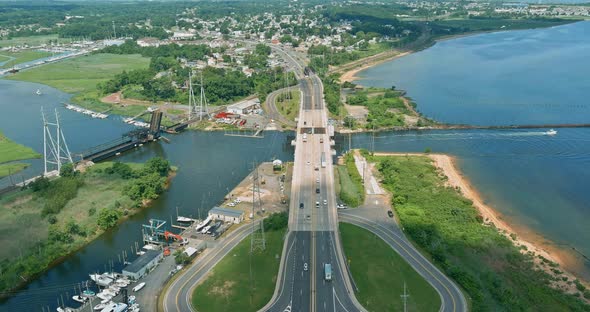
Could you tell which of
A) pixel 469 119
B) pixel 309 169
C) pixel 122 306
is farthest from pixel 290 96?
pixel 122 306

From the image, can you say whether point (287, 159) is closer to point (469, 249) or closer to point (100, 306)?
point (469, 249)

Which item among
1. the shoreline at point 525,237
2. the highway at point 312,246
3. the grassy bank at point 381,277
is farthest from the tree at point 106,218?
the shoreline at point 525,237

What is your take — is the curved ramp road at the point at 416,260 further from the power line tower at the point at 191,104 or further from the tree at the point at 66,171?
the power line tower at the point at 191,104

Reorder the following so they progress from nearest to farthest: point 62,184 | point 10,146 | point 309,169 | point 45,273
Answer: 1. point 45,273
2. point 62,184
3. point 309,169
4. point 10,146

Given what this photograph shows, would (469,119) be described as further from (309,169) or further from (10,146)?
(10,146)

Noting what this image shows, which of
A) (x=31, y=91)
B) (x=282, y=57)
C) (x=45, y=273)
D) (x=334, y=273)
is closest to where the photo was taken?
(x=334, y=273)

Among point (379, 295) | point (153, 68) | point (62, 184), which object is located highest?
point (153, 68)

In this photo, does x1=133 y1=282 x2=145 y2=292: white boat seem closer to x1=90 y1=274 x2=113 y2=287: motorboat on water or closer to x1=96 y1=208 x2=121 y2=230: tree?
x1=90 y1=274 x2=113 y2=287: motorboat on water
